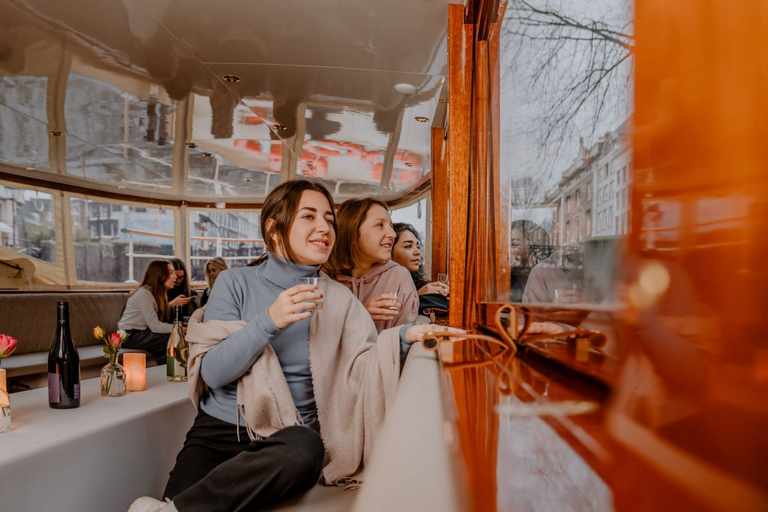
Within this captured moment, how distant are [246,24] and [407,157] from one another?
11.6ft

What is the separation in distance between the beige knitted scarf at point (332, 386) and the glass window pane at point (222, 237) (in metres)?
8.69

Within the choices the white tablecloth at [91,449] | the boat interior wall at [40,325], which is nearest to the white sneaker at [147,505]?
the white tablecloth at [91,449]

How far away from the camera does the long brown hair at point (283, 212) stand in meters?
1.78

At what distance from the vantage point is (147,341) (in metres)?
4.91

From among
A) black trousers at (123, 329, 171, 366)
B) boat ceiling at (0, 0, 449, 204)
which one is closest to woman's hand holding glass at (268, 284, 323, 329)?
boat ceiling at (0, 0, 449, 204)

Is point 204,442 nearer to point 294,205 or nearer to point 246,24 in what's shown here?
point 294,205

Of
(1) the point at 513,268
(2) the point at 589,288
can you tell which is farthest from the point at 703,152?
(1) the point at 513,268

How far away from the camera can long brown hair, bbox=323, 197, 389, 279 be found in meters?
2.51

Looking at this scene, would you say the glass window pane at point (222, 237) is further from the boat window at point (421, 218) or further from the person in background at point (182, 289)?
the person in background at point (182, 289)

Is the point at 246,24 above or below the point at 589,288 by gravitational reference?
above

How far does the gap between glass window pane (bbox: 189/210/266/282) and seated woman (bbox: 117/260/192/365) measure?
518 centimetres

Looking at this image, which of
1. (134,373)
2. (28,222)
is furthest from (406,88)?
(28,222)

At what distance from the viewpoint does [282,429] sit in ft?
4.87

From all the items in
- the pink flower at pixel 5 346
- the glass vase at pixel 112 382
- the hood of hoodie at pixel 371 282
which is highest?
the hood of hoodie at pixel 371 282
